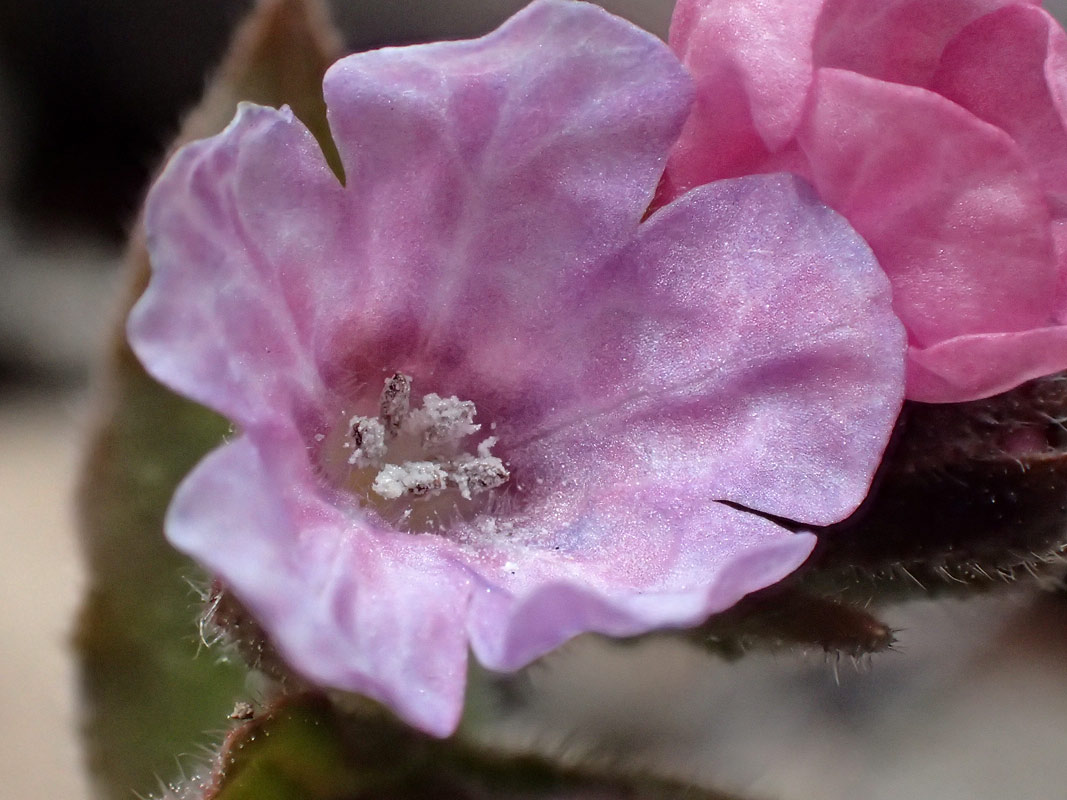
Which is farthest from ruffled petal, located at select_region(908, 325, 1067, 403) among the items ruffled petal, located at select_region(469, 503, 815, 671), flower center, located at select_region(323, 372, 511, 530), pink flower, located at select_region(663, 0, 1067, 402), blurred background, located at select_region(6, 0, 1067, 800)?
blurred background, located at select_region(6, 0, 1067, 800)

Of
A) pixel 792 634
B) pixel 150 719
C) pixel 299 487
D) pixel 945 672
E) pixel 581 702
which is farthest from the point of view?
pixel 945 672

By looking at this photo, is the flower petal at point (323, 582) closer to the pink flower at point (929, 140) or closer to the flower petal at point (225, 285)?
the flower petal at point (225, 285)

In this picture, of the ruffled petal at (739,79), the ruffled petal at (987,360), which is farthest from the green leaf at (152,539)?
the ruffled petal at (987,360)

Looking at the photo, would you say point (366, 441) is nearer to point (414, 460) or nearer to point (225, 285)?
point (414, 460)

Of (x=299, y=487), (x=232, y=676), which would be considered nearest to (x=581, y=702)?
(x=232, y=676)

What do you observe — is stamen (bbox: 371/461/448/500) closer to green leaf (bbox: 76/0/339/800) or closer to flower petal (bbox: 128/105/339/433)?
flower petal (bbox: 128/105/339/433)

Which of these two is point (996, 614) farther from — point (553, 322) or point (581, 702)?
point (553, 322)

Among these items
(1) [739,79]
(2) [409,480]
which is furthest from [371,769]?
(1) [739,79]
